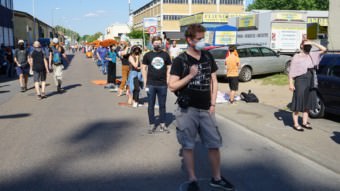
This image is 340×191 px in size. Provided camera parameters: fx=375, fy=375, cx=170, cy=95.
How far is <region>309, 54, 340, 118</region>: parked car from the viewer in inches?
332

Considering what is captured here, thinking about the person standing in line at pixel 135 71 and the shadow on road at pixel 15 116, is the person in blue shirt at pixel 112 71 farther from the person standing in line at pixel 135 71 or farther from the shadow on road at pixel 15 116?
the shadow on road at pixel 15 116

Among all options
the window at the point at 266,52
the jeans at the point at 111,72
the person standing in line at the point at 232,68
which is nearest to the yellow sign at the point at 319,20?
the window at the point at 266,52

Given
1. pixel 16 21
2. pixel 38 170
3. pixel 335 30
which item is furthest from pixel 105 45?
pixel 16 21

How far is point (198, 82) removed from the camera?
431cm

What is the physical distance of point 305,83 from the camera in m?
7.26

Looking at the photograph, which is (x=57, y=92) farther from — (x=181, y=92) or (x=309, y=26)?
(x=309, y=26)

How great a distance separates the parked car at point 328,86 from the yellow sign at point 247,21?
62.6 feet

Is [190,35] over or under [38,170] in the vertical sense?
over

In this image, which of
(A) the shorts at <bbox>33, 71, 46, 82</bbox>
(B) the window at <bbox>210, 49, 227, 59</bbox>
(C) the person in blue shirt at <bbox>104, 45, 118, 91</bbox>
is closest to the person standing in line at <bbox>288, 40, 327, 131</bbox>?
(A) the shorts at <bbox>33, 71, 46, 82</bbox>

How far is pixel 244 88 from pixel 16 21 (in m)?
42.8

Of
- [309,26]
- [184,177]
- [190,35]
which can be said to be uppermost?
[309,26]

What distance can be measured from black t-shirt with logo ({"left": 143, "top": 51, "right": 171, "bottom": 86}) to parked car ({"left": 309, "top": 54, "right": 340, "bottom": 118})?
3931 millimetres

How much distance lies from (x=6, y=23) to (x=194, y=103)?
117 ft

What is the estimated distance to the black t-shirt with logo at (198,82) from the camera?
14.1 feet
